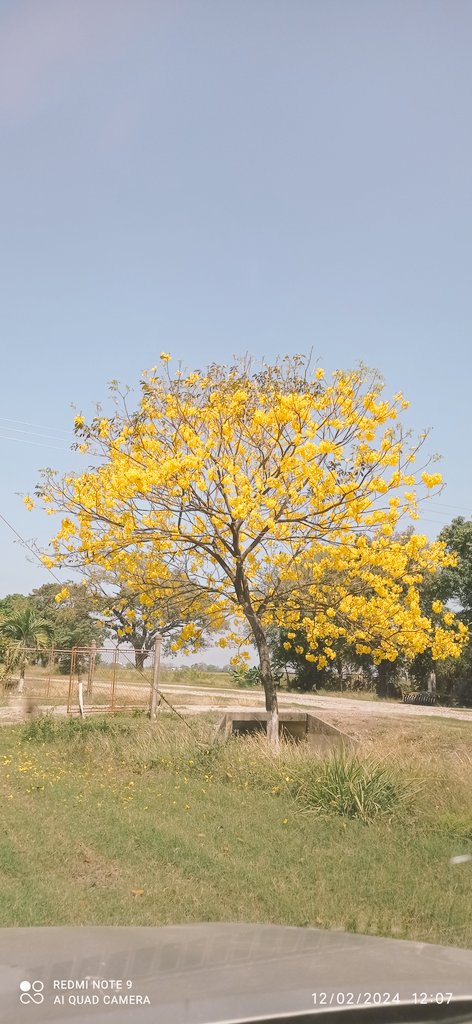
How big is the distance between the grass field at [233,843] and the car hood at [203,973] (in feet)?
8.92

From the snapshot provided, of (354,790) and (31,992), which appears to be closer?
(31,992)

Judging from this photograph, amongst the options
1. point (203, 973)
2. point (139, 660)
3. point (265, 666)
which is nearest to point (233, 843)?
point (265, 666)

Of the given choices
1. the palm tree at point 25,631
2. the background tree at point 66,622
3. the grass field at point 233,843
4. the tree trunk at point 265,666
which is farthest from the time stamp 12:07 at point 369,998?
the background tree at point 66,622

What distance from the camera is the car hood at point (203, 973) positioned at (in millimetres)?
2000

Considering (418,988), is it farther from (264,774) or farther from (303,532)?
(303,532)

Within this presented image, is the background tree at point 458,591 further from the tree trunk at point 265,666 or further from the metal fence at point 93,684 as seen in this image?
the tree trunk at point 265,666

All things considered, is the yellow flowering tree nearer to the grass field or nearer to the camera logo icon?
the grass field

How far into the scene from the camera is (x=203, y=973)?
230 centimetres

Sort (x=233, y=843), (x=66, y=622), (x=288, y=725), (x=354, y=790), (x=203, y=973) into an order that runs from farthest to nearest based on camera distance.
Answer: (x=66, y=622) → (x=288, y=725) → (x=354, y=790) → (x=233, y=843) → (x=203, y=973)

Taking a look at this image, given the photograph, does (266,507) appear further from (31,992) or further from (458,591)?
→ (458,591)

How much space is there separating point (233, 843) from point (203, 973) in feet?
17.7

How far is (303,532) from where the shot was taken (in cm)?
1224

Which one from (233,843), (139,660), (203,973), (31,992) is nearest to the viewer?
(31,992)

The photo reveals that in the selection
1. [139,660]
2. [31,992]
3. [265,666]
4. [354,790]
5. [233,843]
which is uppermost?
[139,660]
